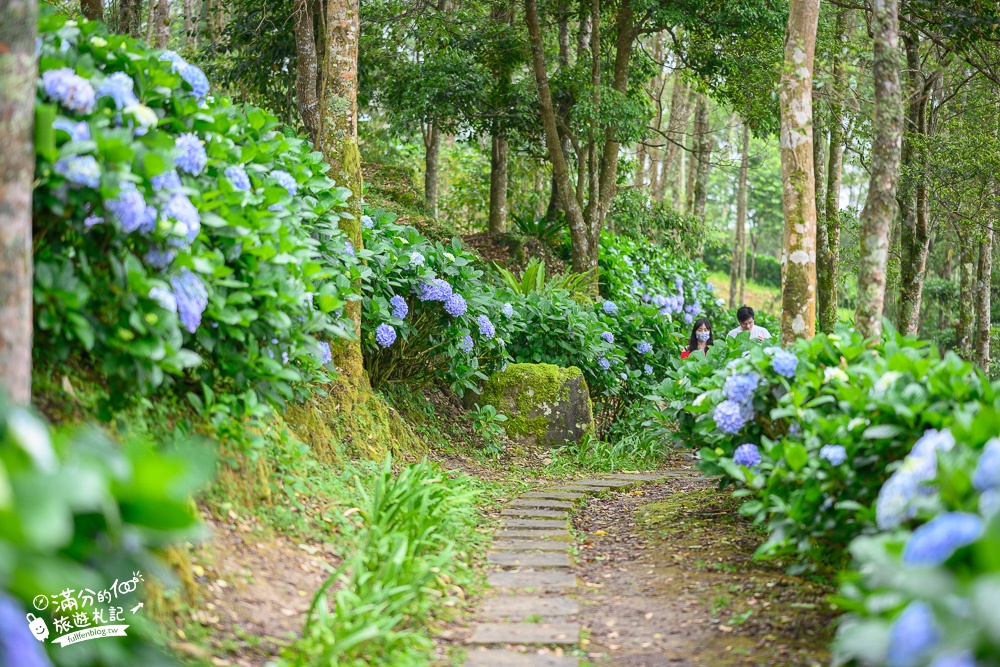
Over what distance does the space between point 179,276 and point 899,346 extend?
3.10 m

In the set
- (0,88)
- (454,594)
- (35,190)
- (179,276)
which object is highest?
(0,88)

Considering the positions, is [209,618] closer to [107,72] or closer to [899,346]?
[107,72]

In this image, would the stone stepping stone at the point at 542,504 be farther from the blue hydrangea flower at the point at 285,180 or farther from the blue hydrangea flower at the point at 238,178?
the blue hydrangea flower at the point at 238,178

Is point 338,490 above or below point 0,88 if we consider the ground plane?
below

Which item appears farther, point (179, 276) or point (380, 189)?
point (380, 189)

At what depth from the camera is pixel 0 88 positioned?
235 cm

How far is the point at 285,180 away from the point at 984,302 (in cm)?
1288

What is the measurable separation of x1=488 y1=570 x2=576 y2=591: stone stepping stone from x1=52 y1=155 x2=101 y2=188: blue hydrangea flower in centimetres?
263

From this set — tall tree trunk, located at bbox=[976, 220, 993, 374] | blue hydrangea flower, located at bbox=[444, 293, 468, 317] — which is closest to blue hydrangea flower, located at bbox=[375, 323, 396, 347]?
blue hydrangea flower, located at bbox=[444, 293, 468, 317]

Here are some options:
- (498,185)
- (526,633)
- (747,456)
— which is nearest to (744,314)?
(747,456)

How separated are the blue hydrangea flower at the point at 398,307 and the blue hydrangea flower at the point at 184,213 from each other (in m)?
2.94

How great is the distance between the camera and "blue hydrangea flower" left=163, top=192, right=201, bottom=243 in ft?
10.9

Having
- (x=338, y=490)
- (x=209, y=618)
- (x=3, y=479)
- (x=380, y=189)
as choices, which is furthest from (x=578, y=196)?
(x=3, y=479)

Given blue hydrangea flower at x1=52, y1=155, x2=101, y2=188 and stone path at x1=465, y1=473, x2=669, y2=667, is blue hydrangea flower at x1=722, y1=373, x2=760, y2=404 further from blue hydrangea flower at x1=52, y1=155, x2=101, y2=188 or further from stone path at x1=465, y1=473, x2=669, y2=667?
blue hydrangea flower at x1=52, y1=155, x2=101, y2=188
